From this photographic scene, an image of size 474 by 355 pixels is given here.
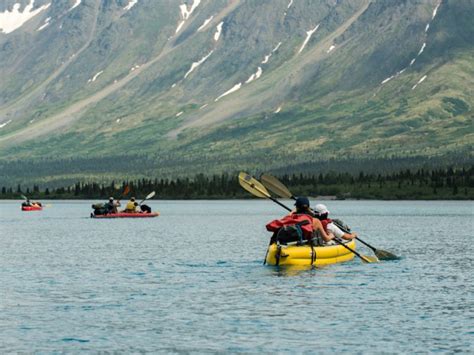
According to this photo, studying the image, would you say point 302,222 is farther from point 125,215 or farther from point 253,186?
point 125,215

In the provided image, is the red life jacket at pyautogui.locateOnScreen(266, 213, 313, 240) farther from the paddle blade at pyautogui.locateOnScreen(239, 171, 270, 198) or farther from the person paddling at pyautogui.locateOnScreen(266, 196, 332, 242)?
the paddle blade at pyautogui.locateOnScreen(239, 171, 270, 198)

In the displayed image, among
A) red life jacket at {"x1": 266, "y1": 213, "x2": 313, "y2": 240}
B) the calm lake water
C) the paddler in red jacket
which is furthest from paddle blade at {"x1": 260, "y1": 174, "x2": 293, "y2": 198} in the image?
red life jacket at {"x1": 266, "y1": 213, "x2": 313, "y2": 240}

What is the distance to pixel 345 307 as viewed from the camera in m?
44.3

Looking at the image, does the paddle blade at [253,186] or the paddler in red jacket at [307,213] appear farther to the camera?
the paddle blade at [253,186]

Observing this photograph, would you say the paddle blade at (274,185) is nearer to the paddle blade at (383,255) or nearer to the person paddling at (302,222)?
the paddle blade at (383,255)

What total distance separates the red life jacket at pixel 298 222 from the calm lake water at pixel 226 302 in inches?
87.2

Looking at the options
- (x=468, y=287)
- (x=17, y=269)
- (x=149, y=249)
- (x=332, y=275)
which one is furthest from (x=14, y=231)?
(x=468, y=287)

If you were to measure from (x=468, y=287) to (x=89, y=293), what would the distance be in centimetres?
1862

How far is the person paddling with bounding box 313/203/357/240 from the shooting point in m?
60.7

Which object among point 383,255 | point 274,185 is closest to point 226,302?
point 383,255

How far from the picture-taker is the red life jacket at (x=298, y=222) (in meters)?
56.5

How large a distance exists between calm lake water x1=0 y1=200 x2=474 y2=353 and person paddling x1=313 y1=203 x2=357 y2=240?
70.0 inches

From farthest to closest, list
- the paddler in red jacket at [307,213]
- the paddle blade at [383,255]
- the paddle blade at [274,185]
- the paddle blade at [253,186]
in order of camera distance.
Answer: the paddle blade at [253,186] < the paddle blade at [274,185] < the paddle blade at [383,255] < the paddler in red jacket at [307,213]

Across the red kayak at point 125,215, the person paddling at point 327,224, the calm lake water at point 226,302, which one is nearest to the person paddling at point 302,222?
the calm lake water at point 226,302
